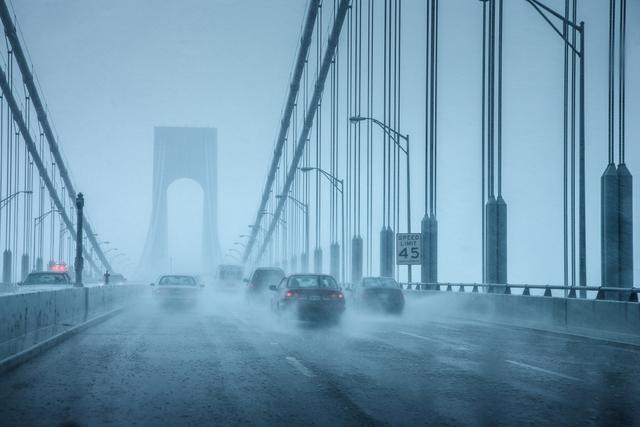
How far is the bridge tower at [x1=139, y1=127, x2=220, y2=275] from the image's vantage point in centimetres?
16125

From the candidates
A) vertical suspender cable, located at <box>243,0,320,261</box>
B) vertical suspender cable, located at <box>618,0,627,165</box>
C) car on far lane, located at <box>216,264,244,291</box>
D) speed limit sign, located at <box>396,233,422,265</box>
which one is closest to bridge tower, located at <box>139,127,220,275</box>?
vertical suspender cable, located at <box>243,0,320,261</box>

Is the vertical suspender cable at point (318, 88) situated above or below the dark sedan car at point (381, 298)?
above

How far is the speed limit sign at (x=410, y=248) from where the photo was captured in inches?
1261

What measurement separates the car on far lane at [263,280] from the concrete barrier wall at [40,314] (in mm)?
7535

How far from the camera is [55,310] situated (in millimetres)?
18953

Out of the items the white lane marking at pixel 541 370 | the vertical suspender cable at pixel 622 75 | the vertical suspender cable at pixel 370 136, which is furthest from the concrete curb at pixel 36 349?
the vertical suspender cable at pixel 370 136

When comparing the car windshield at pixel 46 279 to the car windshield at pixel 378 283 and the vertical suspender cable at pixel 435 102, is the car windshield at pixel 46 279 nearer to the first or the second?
the car windshield at pixel 378 283

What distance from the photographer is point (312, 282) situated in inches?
918

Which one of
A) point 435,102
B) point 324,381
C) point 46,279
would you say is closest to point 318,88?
point 435,102

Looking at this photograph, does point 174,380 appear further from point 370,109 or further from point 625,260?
point 370,109

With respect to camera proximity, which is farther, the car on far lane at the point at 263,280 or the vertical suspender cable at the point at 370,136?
the vertical suspender cable at the point at 370,136

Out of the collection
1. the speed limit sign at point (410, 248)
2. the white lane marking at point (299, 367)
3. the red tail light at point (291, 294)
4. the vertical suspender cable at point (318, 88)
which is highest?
the vertical suspender cable at point (318, 88)

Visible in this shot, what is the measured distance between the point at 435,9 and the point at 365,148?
76.1 feet

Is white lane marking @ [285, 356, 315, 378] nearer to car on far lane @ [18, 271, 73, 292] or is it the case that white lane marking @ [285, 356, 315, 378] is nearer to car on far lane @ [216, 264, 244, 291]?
car on far lane @ [18, 271, 73, 292]
